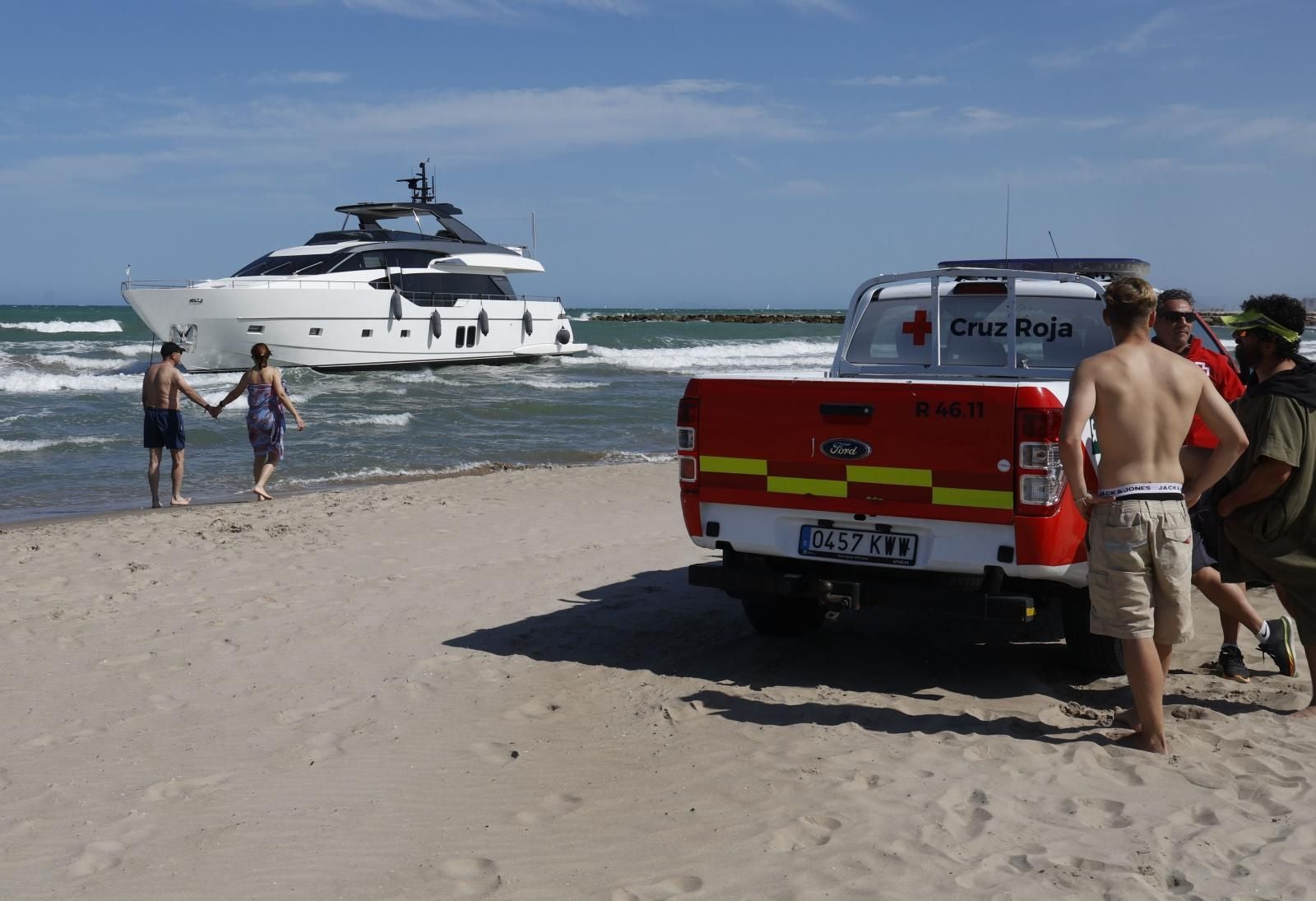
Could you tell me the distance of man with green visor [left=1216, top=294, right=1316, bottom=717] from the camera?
4438 millimetres

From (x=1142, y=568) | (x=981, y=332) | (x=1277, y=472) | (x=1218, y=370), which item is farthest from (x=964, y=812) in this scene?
(x=981, y=332)

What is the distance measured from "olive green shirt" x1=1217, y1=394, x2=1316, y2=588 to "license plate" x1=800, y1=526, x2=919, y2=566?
122cm

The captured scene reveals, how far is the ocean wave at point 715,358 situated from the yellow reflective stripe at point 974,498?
31.7 m

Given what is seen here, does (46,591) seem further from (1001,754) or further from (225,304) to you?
(225,304)

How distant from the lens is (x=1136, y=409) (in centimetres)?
410

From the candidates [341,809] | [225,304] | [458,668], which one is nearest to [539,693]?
[458,668]

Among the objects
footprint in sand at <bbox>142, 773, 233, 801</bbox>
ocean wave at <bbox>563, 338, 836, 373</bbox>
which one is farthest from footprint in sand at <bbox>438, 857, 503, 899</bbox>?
ocean wave at <bbox>563, 338, 836, 373</bbox>

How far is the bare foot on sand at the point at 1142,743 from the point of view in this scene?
436 centimetres

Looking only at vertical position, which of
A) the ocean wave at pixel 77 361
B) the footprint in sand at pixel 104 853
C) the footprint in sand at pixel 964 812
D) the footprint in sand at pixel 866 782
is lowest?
the footprint in sand at pixel 104 853

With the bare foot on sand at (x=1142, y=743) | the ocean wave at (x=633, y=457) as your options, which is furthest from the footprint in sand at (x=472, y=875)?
the ocean wave at (x=633, y=457)

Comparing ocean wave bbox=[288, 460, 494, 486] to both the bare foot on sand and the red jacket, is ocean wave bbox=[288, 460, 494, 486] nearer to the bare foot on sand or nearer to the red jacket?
the red jacket

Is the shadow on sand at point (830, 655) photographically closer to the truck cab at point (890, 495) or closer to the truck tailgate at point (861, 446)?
the truck cab at point (890, 495)

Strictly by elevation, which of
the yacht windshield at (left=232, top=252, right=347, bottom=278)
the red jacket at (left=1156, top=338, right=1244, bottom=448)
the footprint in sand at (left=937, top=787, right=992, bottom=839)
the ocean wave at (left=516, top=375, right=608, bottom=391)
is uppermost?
the yacht windshield at (left=232, top=252, right=347, bottom=278)

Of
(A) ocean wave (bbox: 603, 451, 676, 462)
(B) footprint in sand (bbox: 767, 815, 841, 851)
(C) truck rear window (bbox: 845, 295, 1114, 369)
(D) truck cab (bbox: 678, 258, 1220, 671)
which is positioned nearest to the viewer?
(B) footprint in sand (bbox: 767, 815, 841, 851)
